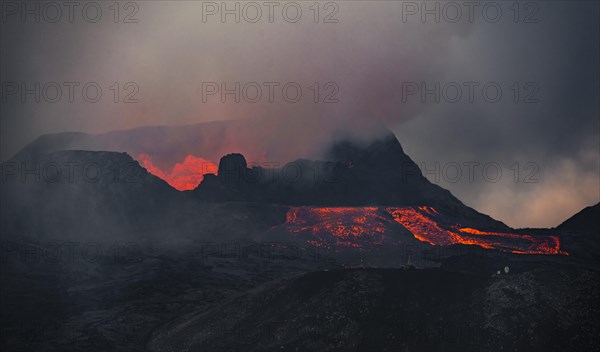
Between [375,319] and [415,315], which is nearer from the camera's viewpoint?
[415,315]

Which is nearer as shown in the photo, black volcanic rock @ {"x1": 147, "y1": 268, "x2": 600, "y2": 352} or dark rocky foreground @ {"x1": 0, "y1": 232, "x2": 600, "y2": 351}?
black volcanic rock @ {"x1": 147, "y1": 268, "x2": 600, "y2": 352}

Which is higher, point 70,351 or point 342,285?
point 342,285

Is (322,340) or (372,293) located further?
(372,293)

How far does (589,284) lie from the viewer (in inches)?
2817

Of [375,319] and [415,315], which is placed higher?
[415,315]

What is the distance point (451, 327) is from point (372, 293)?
1282cm

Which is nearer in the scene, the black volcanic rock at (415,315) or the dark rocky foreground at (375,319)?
the black volcanic rock at (415,315)

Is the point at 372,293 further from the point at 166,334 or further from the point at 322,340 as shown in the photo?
the point at 166,334

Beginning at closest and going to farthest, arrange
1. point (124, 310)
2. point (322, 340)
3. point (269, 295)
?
point (322, 340) → point (269, 295) → point (124, 310)

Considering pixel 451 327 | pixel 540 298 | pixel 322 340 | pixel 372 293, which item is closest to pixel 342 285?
pixel 372 293

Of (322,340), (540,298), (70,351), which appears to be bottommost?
(70,351)

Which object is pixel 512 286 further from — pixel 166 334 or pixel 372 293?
pixel 166 334

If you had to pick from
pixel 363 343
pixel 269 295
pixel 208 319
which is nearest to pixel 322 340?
pixel 363 343

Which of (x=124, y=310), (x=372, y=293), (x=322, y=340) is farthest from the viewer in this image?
(x=124, y=310)
